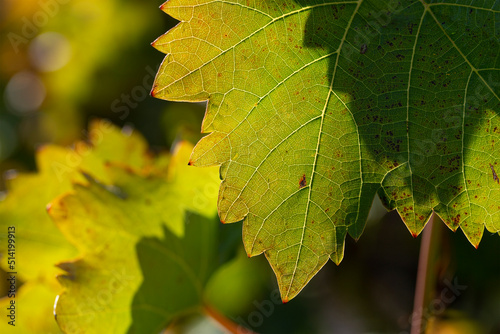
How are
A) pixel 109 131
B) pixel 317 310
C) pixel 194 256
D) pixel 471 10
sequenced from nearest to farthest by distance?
pixel 471 10 → pixel 194 256 → pixel 109 131 → pixel 317 310

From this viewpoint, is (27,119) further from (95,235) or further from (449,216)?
(449,216)

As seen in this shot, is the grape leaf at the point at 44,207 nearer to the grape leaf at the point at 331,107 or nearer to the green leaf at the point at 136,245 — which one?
the green leaf at the point at 136,245

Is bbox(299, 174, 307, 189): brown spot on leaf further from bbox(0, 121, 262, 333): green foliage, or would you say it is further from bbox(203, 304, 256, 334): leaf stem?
bbox(203, 304, 256, 334): leaf stem

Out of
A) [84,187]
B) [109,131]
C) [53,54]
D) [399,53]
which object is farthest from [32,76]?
[399,53]

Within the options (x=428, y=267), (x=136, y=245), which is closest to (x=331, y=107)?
(x=428, y=267)

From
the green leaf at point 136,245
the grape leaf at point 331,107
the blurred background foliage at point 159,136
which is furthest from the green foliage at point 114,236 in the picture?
the grape leaf at point 331,107

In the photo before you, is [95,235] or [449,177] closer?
[449,177]
